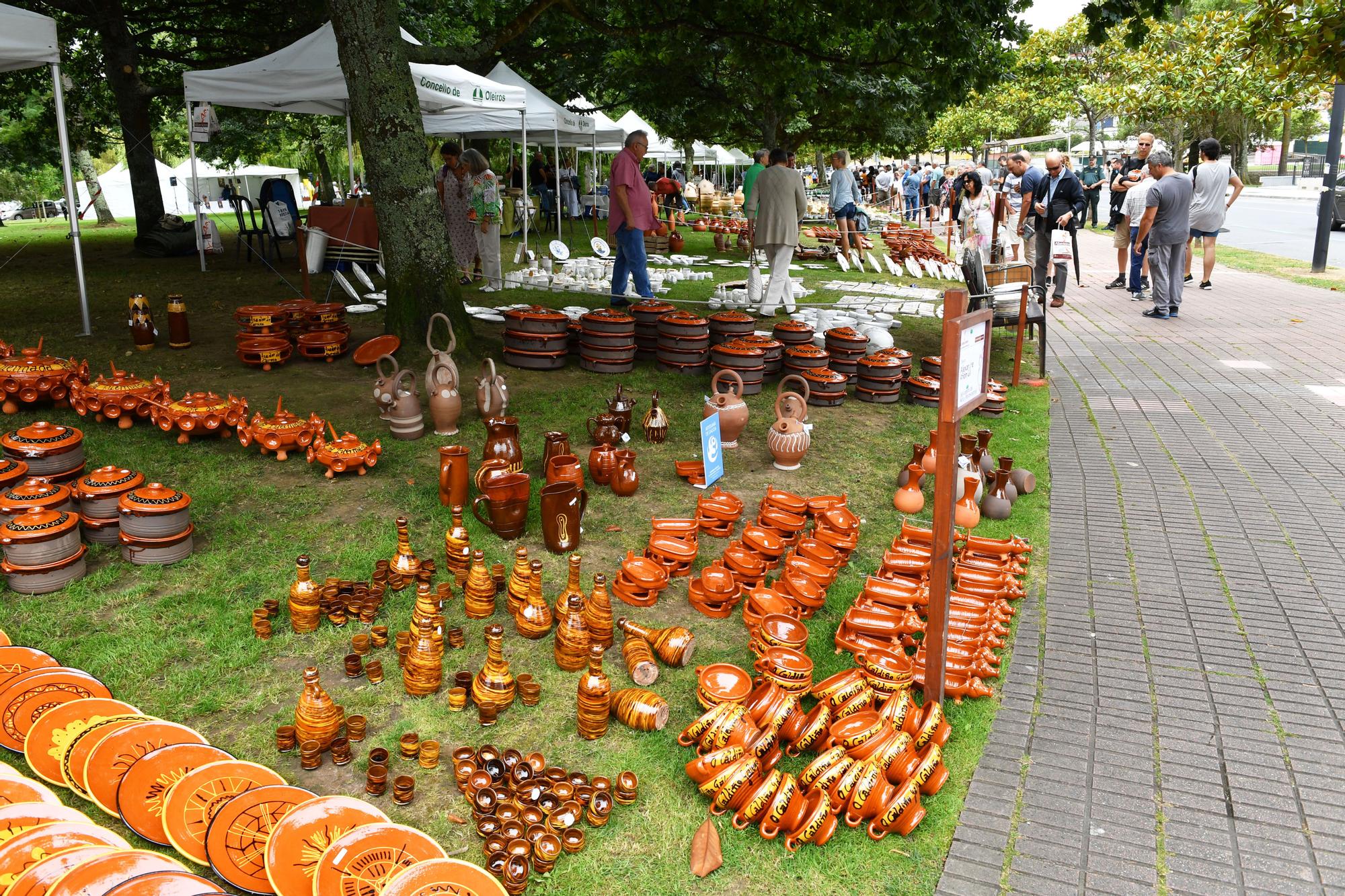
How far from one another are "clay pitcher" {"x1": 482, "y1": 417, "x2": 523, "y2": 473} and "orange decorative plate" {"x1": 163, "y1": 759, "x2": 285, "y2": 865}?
2.59 metres

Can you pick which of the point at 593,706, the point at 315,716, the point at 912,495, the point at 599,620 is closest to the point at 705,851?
the point at 593,706

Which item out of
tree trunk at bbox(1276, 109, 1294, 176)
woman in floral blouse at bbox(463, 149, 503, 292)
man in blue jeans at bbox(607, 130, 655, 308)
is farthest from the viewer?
tree trunk at bbox(1276, 109, 1294, 176)

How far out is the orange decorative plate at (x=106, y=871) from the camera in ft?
7.07

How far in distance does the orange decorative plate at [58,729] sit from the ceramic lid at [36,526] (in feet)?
4.32

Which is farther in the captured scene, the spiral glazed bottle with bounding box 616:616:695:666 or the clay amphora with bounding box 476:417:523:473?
the clay amphora with bounding box 476:417:523:473

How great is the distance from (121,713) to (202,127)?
11.6 meters

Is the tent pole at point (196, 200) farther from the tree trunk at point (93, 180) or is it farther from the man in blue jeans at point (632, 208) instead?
the tree trunk at point (93, 180)

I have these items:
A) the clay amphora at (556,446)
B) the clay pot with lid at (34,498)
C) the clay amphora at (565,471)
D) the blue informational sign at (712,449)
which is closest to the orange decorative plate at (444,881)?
the clay amphora at (565,471)

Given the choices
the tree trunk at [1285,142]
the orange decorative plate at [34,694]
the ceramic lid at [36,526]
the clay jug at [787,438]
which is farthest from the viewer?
the tree trunk at [1285,142]

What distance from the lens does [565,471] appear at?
5.11 metres

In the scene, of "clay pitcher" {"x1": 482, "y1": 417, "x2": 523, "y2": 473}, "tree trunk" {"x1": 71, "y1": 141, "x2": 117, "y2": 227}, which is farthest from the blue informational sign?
"tree trunk" {"x1": 71, "y1": 141, "x2": 117, "y2": 227}

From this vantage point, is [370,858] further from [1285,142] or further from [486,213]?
[1285,142]

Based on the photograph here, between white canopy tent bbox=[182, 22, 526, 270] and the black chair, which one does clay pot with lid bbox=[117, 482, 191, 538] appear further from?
Answer: the black chair

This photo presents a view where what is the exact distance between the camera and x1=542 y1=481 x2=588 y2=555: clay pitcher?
185 inches
